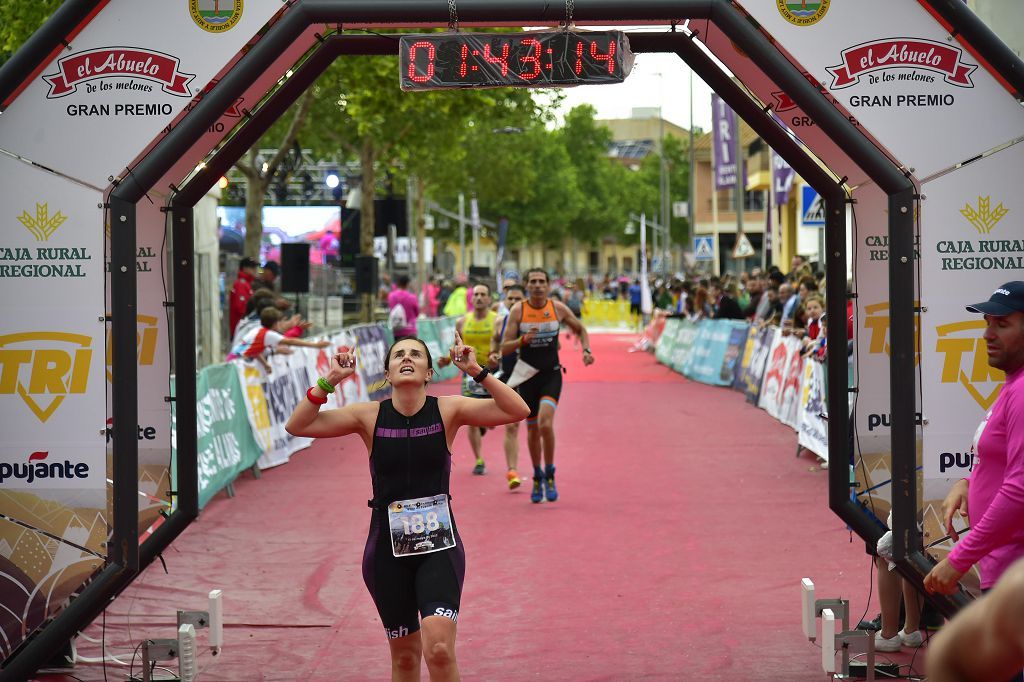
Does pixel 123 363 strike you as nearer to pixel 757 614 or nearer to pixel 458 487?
pixel 757 614

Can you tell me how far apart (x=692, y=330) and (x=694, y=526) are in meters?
17.3

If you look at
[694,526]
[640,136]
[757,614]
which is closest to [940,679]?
[757,614]

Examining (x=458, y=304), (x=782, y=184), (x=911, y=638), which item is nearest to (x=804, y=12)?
(x=911, y=638)

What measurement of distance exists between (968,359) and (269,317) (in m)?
9.20

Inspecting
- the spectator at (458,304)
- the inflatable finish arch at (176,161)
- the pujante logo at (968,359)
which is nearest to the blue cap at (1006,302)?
the inflatable finish arch at (176,161)

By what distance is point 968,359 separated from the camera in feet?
20.9

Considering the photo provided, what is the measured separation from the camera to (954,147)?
6.32 meters

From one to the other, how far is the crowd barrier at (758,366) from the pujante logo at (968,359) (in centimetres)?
668

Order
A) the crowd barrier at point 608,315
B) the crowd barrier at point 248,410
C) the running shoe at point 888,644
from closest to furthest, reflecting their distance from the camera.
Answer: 1. the running shoe at point 888,644
2. the crowd barrier at point 248,410
3. the crowd barrier at point 608,315

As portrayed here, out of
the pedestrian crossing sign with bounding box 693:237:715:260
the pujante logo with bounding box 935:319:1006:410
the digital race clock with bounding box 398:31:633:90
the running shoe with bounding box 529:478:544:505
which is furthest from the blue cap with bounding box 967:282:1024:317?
the pedestrian crossing sign with bounding box 693:237:715:260

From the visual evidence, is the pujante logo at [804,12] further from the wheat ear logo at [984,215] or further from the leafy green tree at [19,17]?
the leafy green tree at [19,17]

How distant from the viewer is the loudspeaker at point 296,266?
2223 centimetres

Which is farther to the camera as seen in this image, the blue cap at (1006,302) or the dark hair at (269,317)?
the dark hair at (269,317)

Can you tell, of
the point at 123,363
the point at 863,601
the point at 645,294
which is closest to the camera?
the point at 123,363
